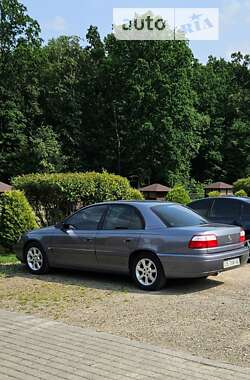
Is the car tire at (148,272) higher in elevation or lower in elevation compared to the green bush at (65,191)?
lower

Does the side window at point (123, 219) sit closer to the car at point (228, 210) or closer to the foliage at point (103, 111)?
the car at point (228, 210)

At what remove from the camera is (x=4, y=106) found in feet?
153

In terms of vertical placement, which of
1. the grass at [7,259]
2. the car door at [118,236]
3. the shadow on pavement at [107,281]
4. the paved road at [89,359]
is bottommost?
the grass at [7,259]

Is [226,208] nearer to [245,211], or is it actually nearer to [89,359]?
[245,211]

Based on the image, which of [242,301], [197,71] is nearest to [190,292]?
[242,301]

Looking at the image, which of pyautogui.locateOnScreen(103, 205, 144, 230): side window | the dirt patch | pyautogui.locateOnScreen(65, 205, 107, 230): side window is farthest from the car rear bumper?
pyautogui.locateOnScreen(65, 205, 107, 230): side window

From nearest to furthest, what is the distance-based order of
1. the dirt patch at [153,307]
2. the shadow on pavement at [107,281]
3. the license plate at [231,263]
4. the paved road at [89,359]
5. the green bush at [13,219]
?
1. the paved road at [89,359]
2. the dirt patch at [153,307]
3. the license plate at [231,263]
4. the shadow on pavement at [107,281]
5. the green bush at [13,219]

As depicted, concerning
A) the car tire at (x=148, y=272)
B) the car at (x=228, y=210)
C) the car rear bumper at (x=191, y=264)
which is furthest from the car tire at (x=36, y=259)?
the car at (x=228, y=210)

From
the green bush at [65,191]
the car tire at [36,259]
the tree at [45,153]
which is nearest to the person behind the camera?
the car tire at [36,259]

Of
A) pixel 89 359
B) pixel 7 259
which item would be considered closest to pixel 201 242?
pixel 89 359

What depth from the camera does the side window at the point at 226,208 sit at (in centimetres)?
1200

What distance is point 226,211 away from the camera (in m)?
12.1

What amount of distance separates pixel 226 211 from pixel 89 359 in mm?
7571

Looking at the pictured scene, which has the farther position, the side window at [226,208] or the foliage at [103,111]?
the foliage at [103,111]
